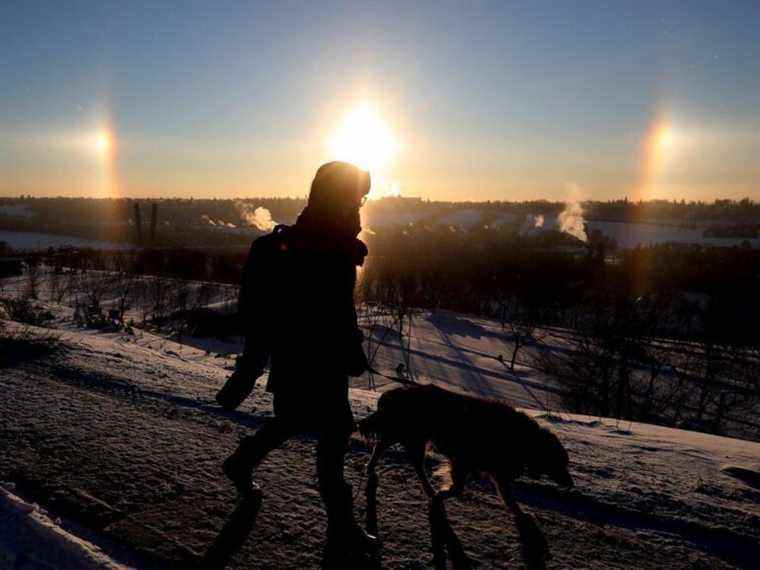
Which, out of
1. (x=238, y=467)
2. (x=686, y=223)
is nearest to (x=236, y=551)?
(x=238, y=467)

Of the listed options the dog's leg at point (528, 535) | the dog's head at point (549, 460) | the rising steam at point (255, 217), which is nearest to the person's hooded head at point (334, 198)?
the dog's head at point (549, 460)

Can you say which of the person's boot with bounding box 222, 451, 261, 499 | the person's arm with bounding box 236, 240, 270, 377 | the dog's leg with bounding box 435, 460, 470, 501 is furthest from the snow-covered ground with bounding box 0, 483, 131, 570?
the dog's leg with bounding box 435, 460, 470, 501

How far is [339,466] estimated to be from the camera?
9.62ft

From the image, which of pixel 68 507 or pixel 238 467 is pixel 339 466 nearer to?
pixel 238 467

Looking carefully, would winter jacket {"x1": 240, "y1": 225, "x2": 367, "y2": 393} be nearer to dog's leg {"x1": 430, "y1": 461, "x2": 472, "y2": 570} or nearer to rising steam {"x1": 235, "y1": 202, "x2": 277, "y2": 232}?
dog's leg {"x1": 430, "y1": 461, "x2": 472, "y2": 570}

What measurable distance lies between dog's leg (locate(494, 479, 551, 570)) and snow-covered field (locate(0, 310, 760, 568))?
0.06 meters

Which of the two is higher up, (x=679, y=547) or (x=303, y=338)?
(x=303, y=338)

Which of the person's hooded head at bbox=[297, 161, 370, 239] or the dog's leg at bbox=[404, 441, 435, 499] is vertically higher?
the person's hooded head at bbox=[297, 161, 370, 239]

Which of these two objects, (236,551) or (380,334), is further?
(380,334)

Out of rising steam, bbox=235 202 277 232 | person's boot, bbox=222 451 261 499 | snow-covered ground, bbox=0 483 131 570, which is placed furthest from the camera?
rising steam, bbox=235 202 277 232

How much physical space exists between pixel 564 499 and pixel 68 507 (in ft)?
9.62

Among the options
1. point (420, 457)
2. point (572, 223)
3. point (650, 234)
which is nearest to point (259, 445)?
point (420, 457)

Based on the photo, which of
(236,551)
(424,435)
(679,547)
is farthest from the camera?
(424,435)

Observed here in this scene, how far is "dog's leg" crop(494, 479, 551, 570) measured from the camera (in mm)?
2670
